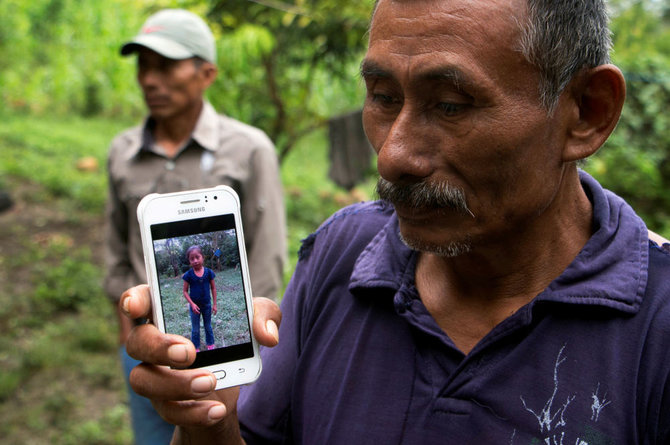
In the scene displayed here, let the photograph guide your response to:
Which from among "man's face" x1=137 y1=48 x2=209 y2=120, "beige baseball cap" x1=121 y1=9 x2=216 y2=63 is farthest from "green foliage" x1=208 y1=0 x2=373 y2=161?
"man's face" x1=137 y1=48 x2=209 y2=120

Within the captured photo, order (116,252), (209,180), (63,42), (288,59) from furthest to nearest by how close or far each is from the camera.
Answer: (63,42) < (288,59) < (116,252) < (209,180)

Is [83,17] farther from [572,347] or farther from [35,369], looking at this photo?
[572,347]

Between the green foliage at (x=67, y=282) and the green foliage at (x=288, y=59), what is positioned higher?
the green foliage at (x=288, y=59)

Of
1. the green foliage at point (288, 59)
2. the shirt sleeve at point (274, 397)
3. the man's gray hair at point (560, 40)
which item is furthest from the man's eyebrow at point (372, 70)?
the green foliage at point (288, 59)

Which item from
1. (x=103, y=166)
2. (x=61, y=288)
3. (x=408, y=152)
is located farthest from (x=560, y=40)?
(x=103, y=166)

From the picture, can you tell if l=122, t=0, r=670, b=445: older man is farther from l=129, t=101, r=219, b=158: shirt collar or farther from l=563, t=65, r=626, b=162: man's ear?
l=129, t=101, r=219, b=158: shirt collar

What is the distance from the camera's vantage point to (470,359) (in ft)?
4.19

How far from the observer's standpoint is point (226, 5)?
5.53 metres

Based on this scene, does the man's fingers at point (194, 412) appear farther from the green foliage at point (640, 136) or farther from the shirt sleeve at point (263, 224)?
the green foliage at point (640, 136)

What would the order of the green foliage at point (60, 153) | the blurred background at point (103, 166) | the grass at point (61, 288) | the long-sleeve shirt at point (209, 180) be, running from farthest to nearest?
the green foliage at point (60, 153) < the blurred background at point (103, 166) < the grass at point (61, 288) < the long-sleeve shirt at point (209, 180)

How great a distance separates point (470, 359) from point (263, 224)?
2.10m

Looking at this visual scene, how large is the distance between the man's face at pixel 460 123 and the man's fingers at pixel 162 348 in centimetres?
50

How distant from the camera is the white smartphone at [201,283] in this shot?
1.38 metres

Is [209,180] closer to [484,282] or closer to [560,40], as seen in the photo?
[484,282]
